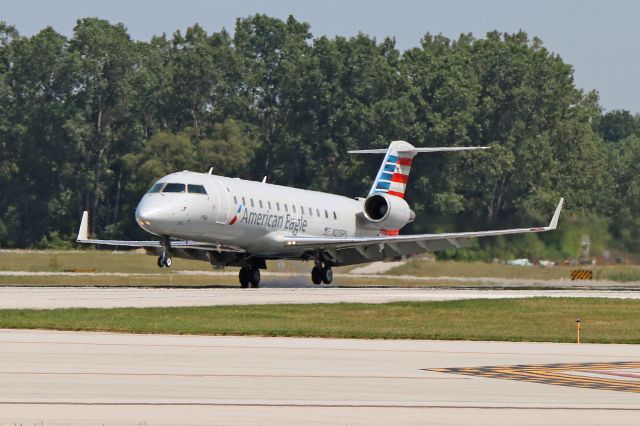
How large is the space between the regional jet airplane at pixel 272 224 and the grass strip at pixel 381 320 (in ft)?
34.7

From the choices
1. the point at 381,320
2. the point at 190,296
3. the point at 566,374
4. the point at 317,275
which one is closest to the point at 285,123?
the point at 317,275

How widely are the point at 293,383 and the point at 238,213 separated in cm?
3146

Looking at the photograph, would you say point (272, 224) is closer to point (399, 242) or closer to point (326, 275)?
point (326, 275)

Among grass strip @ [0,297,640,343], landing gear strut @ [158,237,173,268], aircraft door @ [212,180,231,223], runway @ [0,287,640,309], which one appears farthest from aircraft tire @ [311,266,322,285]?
grass strip @ [0,297,640,343]

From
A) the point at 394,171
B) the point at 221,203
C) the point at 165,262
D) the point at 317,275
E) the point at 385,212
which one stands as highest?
the point at 394,171

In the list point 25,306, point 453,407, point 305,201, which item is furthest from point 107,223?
point 453,407

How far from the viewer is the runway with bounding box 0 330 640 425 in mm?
16672

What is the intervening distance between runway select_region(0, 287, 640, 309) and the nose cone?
2.12 meters

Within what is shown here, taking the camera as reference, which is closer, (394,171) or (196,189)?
(196,189)

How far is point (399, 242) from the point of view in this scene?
54.8 metres

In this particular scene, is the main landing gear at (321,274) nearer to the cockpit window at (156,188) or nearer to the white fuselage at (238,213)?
the white fuselage at (238,213)

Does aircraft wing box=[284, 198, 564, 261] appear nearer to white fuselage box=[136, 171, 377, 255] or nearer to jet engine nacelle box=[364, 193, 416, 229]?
white fuselage box=[136, 171, 377, 255]

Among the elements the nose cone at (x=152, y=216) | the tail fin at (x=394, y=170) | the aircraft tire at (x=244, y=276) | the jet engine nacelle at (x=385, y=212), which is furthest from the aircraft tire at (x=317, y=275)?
the nose cone at (x=152, y=216)

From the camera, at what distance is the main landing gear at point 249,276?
5412 cm
